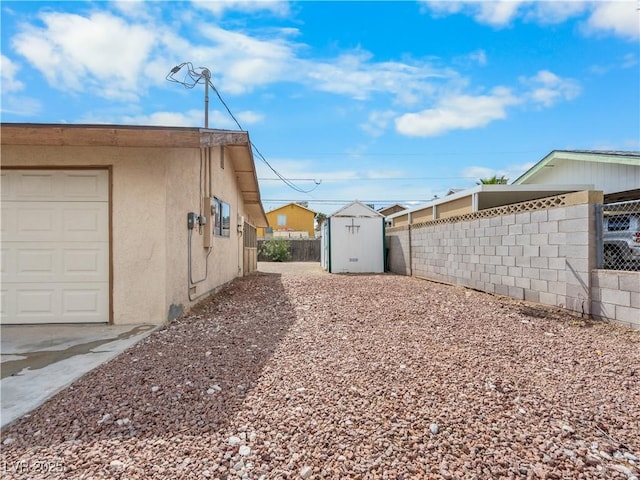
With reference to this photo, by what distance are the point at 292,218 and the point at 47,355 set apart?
36357mm

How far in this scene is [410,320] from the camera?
540cm

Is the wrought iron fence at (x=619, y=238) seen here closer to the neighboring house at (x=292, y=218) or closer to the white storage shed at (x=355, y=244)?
the white storage shed at (x=355, y=244)

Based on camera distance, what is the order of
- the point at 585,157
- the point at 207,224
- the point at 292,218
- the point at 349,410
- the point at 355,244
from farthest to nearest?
1. the point at 292,218
2. the point at 355,244
3. the point at 585,157
4. the point at 207,224
5. the point at 349,410

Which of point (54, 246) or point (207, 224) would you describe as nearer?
point (54, 246)

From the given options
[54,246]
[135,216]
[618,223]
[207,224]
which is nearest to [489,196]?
[618,223]

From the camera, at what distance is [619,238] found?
5.02 metres

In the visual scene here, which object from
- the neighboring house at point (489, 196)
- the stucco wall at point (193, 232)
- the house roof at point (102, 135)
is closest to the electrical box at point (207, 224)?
the stucco wall at point (193, 232)

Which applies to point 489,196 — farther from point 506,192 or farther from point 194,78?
point 194,78

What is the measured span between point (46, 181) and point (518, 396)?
6.44m

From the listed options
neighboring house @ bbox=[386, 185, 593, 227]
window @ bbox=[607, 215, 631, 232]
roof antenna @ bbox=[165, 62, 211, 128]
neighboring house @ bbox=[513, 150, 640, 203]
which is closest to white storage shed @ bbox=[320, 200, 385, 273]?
neighboring house @ bbox=[386, 185, 593, 227]

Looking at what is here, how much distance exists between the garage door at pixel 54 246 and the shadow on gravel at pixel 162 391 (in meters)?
1.52

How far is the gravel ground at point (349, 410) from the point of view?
6.46 feet

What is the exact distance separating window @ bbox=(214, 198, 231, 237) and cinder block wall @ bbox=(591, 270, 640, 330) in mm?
7020

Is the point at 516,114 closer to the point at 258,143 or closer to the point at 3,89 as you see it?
the point at 258,143
